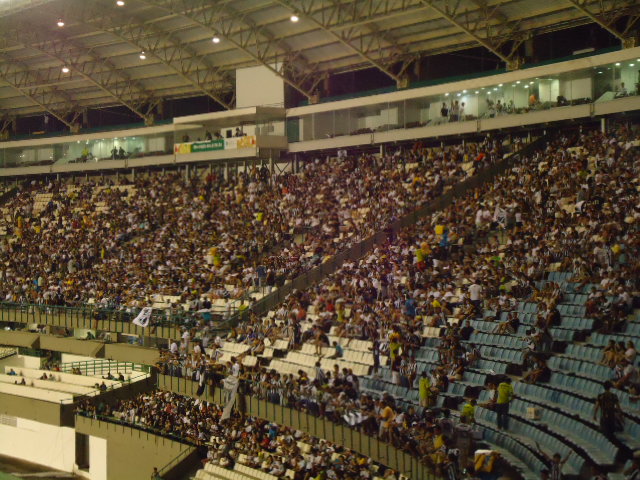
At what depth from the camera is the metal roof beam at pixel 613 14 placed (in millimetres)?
29594

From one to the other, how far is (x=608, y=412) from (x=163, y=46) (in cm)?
3504

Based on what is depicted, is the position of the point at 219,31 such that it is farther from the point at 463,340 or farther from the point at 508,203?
the point at 463,340

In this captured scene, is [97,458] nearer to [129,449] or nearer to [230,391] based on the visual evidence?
[129,449]

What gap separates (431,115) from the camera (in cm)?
3638

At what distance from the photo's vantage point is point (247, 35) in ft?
132

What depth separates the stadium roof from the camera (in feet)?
109

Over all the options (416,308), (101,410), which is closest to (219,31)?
(101,410)

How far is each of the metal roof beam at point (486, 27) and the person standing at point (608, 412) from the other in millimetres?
21380

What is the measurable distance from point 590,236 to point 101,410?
18398 millimetres

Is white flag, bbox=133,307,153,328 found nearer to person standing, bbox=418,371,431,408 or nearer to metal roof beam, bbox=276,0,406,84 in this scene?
metal roof beam, bbox=276,0,406,84

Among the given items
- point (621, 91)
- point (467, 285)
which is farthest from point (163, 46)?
point (467, 285)

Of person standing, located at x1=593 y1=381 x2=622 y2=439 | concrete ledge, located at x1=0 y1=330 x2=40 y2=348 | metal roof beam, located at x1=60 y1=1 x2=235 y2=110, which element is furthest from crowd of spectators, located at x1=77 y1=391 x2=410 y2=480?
metal roof beam, located at x1=60 y1=1 x2=235 y2=110

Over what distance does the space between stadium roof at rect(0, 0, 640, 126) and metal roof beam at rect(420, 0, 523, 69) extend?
49 mm

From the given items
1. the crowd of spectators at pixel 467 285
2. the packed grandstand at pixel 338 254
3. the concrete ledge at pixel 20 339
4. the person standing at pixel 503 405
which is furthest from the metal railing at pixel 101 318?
the person standing at pixel 503 405
